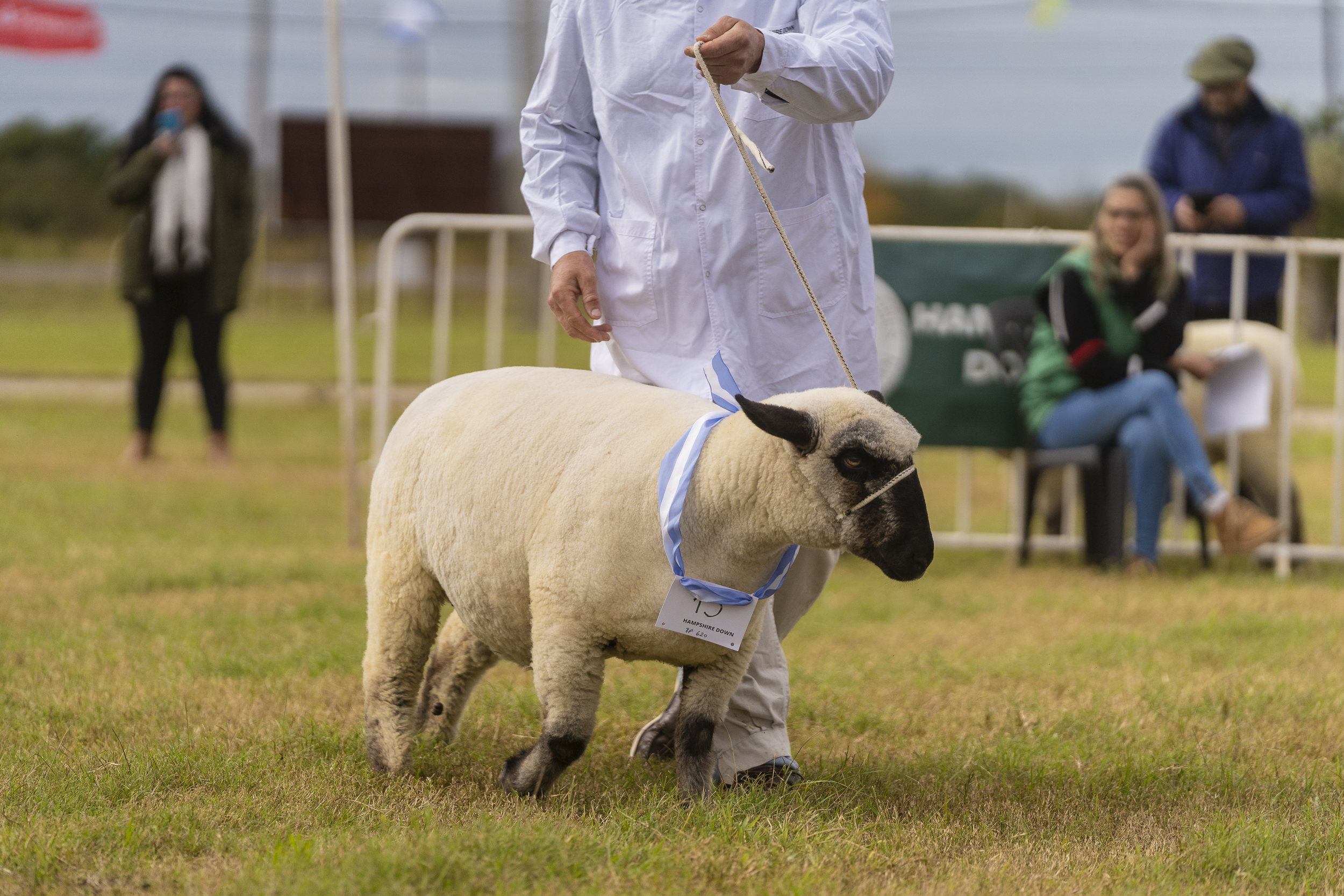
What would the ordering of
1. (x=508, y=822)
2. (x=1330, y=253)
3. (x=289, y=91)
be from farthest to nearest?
1. (x=289, y=91)
2. (x=1330, y=253)
3. (x=508, y=822)

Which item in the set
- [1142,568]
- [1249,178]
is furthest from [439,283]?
[1249,178]

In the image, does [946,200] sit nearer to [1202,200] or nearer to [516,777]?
[1202,200]

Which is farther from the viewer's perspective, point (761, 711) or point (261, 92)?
point (261, 92)

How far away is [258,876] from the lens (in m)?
2.61

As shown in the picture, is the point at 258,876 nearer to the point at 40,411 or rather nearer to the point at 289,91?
the point at 40,411

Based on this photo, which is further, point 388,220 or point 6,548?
point 388,220

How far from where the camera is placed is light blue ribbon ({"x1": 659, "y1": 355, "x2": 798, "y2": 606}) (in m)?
2.93

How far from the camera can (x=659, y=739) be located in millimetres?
3801

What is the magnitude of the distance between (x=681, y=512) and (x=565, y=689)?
18.3 inches

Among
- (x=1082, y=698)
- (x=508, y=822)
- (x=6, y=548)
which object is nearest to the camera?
(x=508, y=822)

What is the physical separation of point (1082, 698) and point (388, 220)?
62.7ft

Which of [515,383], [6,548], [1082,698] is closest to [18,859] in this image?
[515,383]

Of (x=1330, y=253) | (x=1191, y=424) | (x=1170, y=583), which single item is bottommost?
(x=1170, y=583)

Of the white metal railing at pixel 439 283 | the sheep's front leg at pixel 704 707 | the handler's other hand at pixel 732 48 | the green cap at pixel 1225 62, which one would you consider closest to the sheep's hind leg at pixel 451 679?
the sheep's front leg at pixel 704 707
